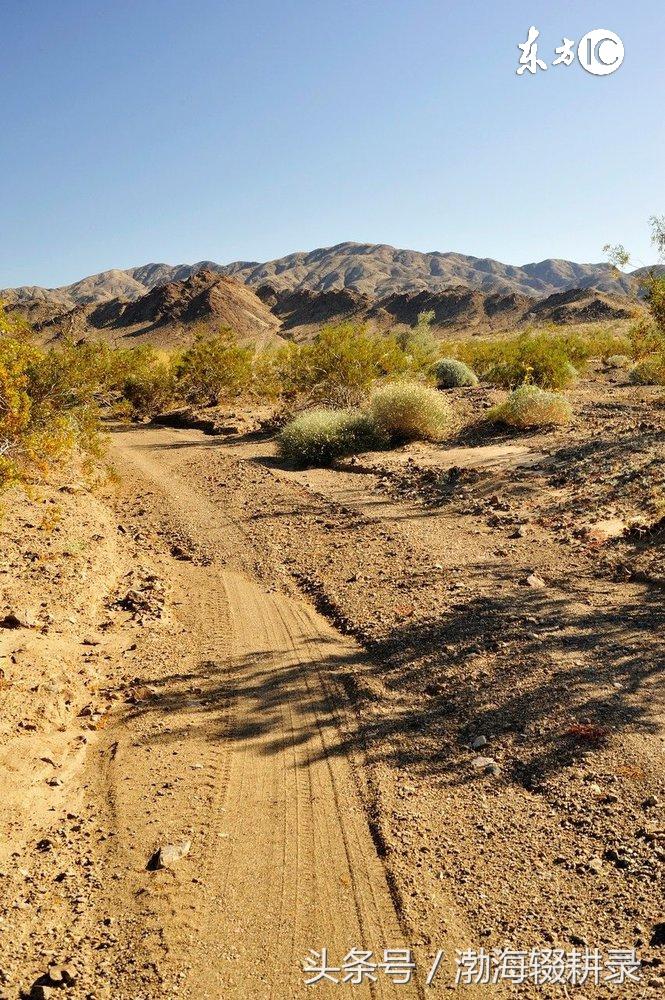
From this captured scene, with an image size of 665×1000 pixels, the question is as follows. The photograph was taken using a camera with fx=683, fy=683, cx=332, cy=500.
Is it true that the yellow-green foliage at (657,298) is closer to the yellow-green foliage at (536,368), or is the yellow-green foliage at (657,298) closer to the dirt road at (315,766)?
the yellow-green foliage at (536,368)

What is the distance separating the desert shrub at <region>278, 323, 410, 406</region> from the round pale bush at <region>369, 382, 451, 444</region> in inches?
122

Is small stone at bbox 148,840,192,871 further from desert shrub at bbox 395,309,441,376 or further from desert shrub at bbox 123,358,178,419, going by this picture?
desert shrub at bbox 123,358,178,419

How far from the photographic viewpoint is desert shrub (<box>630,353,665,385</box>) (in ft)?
67.0

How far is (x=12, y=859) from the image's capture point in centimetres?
353

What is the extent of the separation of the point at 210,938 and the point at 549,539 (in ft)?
20.9

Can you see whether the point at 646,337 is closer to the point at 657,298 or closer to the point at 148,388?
the point at 657,298

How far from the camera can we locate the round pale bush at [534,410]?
1493 cm

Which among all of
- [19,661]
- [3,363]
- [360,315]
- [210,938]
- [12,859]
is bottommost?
[210,938]

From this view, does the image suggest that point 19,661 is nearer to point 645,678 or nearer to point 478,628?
A: point 478,628

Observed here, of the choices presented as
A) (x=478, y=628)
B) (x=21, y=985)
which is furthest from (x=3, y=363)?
(x=478, y=628)

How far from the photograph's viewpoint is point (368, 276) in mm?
157875

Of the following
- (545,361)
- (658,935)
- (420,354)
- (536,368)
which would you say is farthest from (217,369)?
(658,935)

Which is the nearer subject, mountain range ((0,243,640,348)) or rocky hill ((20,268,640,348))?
mountain range ((0,243,640,348))

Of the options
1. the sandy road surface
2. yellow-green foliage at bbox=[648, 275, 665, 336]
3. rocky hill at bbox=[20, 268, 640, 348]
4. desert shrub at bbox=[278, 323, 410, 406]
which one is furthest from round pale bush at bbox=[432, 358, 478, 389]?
rocky hill at bbox=[20, 268, 640, 348]
